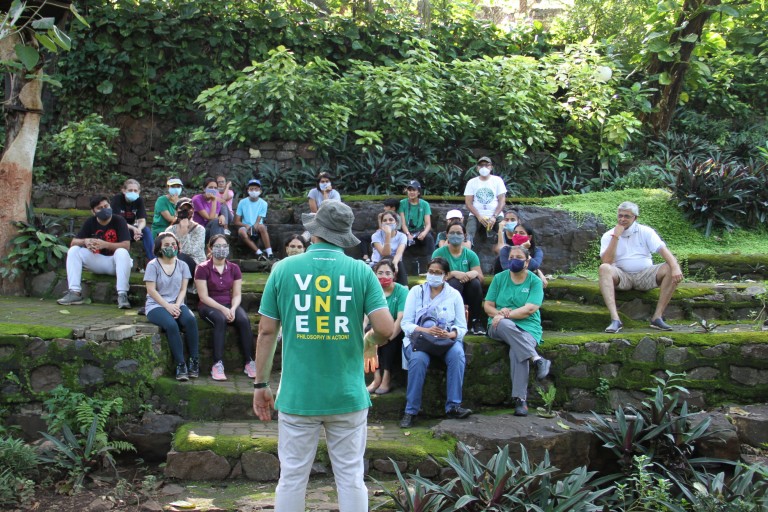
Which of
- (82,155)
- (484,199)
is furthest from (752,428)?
(82,155)

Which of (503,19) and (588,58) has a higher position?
(503,19)

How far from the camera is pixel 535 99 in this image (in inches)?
502

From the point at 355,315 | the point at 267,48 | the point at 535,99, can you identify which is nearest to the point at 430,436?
the point at 355,315

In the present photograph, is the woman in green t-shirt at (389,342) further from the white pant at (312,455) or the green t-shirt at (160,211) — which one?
the green t-shirt at (160,211)

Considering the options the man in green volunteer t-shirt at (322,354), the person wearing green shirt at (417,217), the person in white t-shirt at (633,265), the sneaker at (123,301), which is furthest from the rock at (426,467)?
the person wearing green shirt at (417,217)

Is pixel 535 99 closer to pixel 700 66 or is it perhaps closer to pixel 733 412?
pixel 700 66

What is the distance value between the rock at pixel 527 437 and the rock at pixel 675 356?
52.4 inches

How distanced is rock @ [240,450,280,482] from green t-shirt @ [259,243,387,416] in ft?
6.80

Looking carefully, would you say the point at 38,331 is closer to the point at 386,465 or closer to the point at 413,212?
the point at 386,465

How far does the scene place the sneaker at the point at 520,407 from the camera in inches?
260

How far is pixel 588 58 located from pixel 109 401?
1014 cm

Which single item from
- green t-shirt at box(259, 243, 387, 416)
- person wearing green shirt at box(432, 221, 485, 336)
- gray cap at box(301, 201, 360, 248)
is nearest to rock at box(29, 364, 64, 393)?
green t-shirt at box(259, 243, 387, 416)

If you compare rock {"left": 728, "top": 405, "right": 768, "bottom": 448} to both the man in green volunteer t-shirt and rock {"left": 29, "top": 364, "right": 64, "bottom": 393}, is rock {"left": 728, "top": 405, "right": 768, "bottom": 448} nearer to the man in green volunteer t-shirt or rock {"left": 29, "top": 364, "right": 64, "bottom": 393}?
the man in green volunteer t-shirt

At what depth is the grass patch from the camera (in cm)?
668
